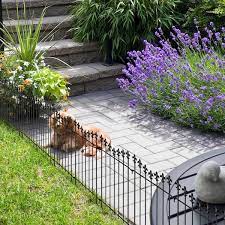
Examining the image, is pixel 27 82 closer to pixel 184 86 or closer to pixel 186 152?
pixel 184 86

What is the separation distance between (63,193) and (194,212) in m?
1.92

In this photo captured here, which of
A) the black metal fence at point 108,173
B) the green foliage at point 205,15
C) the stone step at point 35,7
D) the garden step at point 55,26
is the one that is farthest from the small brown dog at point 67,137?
the stone step at point 35,7

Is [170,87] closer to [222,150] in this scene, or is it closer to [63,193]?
[63,193]

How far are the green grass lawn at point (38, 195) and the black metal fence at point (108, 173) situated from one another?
0.10m

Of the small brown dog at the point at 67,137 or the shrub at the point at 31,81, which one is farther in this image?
the shrub at the point at 31,81

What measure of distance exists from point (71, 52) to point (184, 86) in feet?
6.20

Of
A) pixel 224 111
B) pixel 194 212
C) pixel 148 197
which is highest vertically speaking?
pixel 194 212

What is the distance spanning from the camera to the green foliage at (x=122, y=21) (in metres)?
6.93

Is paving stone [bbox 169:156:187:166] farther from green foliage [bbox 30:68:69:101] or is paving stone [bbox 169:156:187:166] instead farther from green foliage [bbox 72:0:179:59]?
green foliage [bbox 72:0:179:59]

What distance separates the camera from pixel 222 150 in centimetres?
302

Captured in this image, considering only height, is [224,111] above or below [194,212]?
below

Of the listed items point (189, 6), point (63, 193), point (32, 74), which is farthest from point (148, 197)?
point (189, 6)

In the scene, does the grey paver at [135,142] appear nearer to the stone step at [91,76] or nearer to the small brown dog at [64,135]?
the stone step at [91,76]

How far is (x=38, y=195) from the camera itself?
13.5 ft
